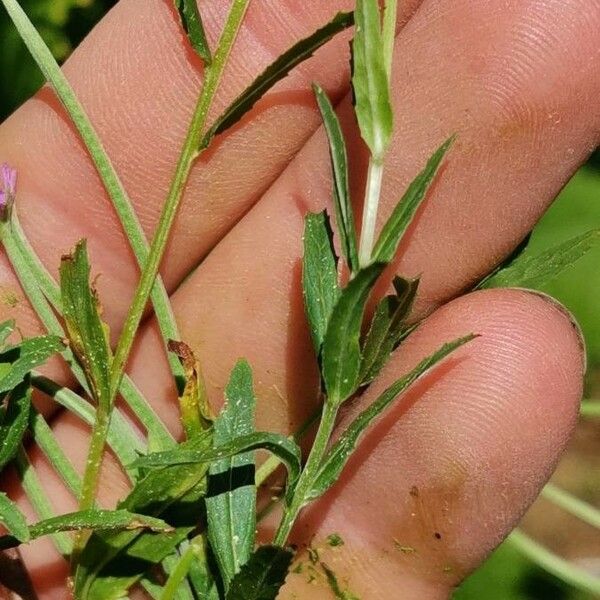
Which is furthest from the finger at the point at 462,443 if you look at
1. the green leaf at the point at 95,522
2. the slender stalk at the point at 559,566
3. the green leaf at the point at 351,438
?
the slender stalk at the point at 559,566

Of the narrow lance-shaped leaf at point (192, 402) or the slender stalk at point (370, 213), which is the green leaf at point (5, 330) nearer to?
the narrow lance-shaped leaf at point (192, 402)

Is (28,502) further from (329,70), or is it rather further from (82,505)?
(329,70)

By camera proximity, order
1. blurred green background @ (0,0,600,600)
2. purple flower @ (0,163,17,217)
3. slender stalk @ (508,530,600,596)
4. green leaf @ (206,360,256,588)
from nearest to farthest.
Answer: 1. green leaf @ (206,360,256,588)
2. purple flower @ (0,163,17,217)
3. slender stalk @ (508,530,600,596)
4. blurred green background @ (0,0,600,600)

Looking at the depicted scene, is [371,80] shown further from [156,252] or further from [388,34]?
[156,252]

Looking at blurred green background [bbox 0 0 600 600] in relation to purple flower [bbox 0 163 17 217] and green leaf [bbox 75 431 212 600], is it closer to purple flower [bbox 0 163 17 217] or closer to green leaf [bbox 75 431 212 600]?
purple flower [bbox 0 163 17 217]

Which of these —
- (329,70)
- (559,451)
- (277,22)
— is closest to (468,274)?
(559,451)

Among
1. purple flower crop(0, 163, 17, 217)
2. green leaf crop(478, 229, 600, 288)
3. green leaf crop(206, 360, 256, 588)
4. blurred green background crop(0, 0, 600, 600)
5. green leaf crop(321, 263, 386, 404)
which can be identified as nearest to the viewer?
green leaf crop(321, 263, 386, 404)

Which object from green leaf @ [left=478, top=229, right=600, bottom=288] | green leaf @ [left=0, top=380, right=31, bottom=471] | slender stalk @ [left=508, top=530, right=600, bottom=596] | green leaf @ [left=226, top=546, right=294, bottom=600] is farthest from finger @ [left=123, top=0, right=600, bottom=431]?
slender stalk @ [left=508, top=530, right=600, bottom=596]
